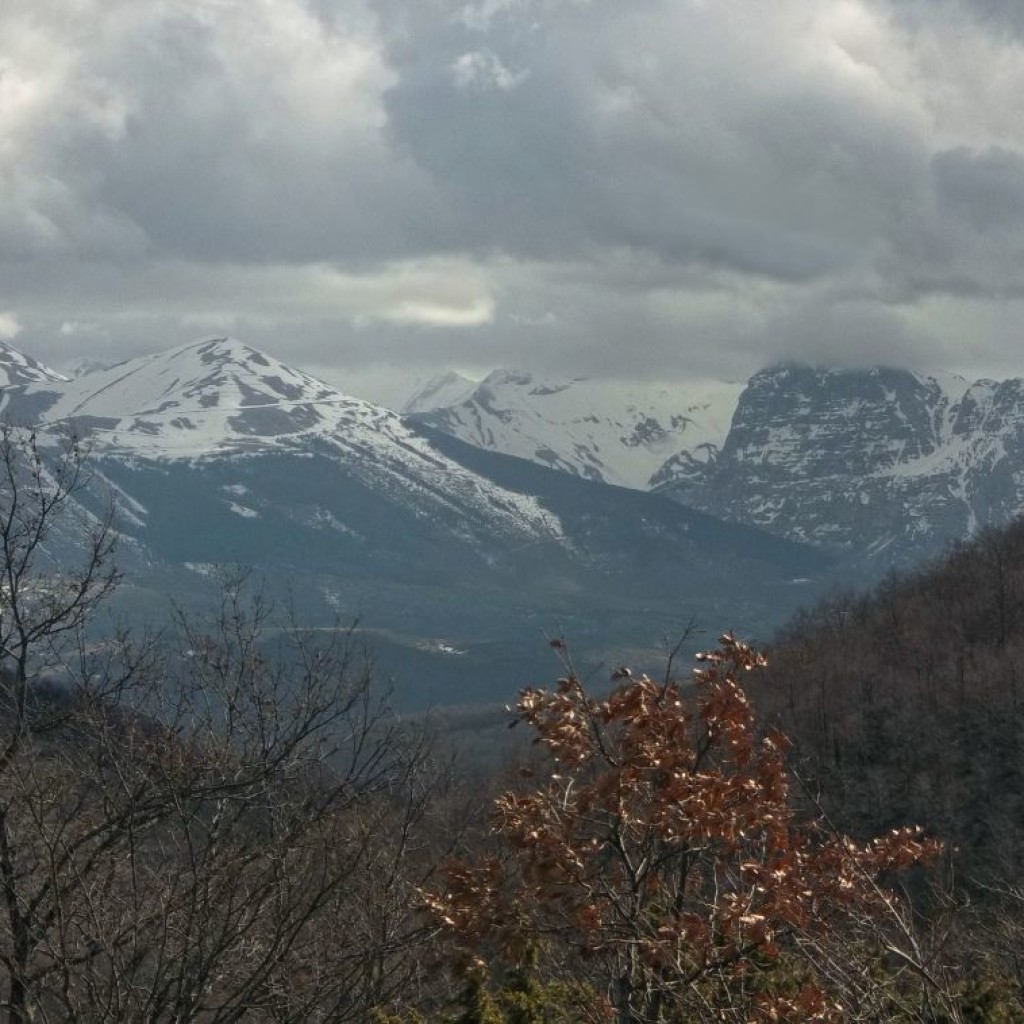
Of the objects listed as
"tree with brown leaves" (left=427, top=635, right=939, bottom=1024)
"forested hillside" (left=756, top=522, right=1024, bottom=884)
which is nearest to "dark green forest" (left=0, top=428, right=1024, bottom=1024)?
"tree with brown leaves" (left=427, top=635, right=939, bottom=1024)

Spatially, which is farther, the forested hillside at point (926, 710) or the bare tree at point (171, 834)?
the forested hillside at point (926, 710)

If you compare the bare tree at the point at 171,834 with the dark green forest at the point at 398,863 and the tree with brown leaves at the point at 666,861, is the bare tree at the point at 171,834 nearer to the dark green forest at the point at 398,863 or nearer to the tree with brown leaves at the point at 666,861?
the dark green forest at the point at 398,863

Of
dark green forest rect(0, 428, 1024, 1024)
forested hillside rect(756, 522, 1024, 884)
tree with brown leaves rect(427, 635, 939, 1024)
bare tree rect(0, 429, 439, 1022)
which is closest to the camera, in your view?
tree with brown leaves rect(427, 635, 939, 1024)

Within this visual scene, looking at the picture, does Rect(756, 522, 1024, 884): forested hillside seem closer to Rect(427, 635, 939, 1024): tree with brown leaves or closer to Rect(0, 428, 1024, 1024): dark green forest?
Rect(0, 428, 1024, 1024): dark green forest

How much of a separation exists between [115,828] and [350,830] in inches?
184

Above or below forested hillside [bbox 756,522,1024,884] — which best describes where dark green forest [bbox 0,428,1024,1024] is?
above

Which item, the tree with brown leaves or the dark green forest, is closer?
the tree with brown leaves

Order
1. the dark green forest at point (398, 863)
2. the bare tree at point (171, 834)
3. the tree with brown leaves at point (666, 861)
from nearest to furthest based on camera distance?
the tree with brown leaves at point (666, 861) → the dark green forest at point (398, 863) → the bare tree at point (171, 834)

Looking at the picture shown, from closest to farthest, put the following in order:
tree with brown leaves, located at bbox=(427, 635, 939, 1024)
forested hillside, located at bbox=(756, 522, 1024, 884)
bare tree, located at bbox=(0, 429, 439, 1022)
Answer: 1. tree with brown leaves, located at bbox=(427, 635, 939, 1024)
2. bare tree, located at bbox=(0, 429, 439, 1022)
3. forested hillside, located at bbox=(756, 522, 1024, 884)

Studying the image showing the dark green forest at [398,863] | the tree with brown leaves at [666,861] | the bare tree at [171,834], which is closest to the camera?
the tree with brown leaves at [666,861]

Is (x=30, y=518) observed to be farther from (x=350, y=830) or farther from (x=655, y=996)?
(x=655, y=996)

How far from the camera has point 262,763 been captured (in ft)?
57.3

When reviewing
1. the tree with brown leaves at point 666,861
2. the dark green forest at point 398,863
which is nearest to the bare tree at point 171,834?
the dark green forest at point 398,863

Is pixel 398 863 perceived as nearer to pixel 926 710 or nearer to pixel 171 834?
pixel 171 834
